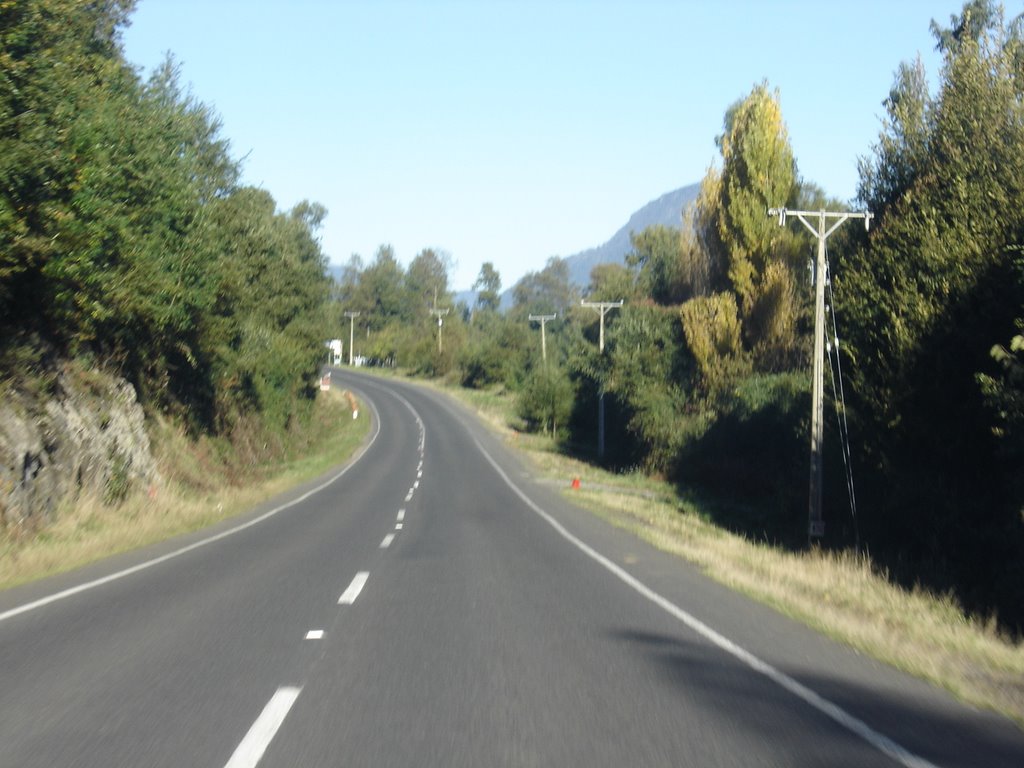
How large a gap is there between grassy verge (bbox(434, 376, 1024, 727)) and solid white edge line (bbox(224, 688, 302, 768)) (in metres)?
4.75

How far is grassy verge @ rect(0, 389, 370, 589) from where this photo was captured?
1491 centimetres

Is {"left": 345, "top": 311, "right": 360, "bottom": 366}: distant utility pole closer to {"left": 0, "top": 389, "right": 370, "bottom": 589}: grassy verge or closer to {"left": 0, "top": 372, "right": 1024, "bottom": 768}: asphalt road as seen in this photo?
{"left": 0, "top": 389, "right": 370, "bottom": 589}: grassy verge

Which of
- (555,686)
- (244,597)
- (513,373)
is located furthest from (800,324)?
(513,373)

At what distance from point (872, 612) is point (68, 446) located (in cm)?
1537

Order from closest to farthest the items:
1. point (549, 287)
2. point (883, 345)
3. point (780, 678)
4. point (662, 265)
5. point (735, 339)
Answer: point (780, 678), point (883, 345), point (735, 339), point (662, 265), point (549, 287)

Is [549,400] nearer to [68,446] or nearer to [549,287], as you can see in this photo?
[68,446]

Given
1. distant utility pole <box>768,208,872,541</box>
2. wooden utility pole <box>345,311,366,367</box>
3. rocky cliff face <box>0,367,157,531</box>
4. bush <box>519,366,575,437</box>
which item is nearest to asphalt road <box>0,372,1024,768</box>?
rocky cliff face <box>0,367,157,531</box>

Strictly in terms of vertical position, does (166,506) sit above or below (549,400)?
below

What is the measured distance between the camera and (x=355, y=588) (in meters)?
12.2

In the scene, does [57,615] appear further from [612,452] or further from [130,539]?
[612,452]

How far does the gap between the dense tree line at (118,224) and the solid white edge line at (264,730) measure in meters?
10.4

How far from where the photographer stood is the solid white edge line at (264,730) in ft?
18.4

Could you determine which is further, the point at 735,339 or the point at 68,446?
the point at 735,339

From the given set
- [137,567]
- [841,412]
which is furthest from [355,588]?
[841,412]
